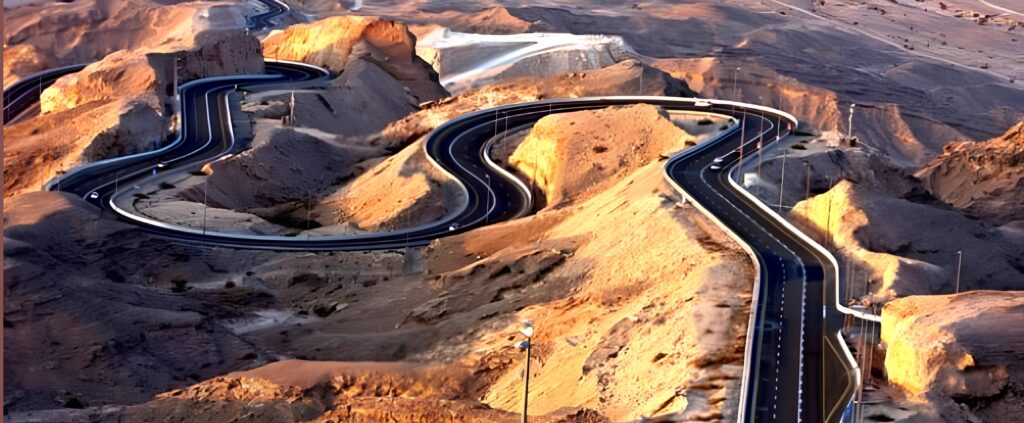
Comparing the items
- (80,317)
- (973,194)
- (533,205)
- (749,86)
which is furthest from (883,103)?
(80,317)

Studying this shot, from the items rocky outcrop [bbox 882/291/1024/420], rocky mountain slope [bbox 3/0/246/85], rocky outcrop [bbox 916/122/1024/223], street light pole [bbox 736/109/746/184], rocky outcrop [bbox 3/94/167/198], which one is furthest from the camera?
rocky mountain slope [bbox 3/0/246/85]

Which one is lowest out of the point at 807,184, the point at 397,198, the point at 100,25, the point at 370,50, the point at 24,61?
the point at 100,25

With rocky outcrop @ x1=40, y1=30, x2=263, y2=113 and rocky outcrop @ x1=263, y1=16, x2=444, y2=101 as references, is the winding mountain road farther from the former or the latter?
rocky outcrop @ x1=263, y1=16, x2=444, y2=101

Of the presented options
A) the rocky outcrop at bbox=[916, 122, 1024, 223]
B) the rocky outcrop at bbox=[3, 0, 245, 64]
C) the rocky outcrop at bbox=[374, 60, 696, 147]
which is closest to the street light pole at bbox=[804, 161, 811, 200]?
the rocky outcrop at bbox=[916, 122, 1024, 223]

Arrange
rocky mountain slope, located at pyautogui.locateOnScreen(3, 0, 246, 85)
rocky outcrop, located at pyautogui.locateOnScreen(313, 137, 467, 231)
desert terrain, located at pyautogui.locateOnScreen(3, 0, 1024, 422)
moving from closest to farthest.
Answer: desert terrain, located at pyautogui.locateOnScreen(3, 0, 1024, 422)
rocky outcrop, located at pyautogui.locateOnScreen(313, 137, 467, 231)
rocky mountain slope, located at pyautogui.locateOnScreen(3, 0, 246, 85)

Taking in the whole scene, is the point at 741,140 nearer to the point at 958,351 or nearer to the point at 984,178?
the point at 984,178

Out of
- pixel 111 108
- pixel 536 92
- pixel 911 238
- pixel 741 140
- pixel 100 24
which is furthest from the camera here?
pixel 100 24

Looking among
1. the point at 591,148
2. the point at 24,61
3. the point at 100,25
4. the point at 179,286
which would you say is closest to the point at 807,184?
the point at 591,148
